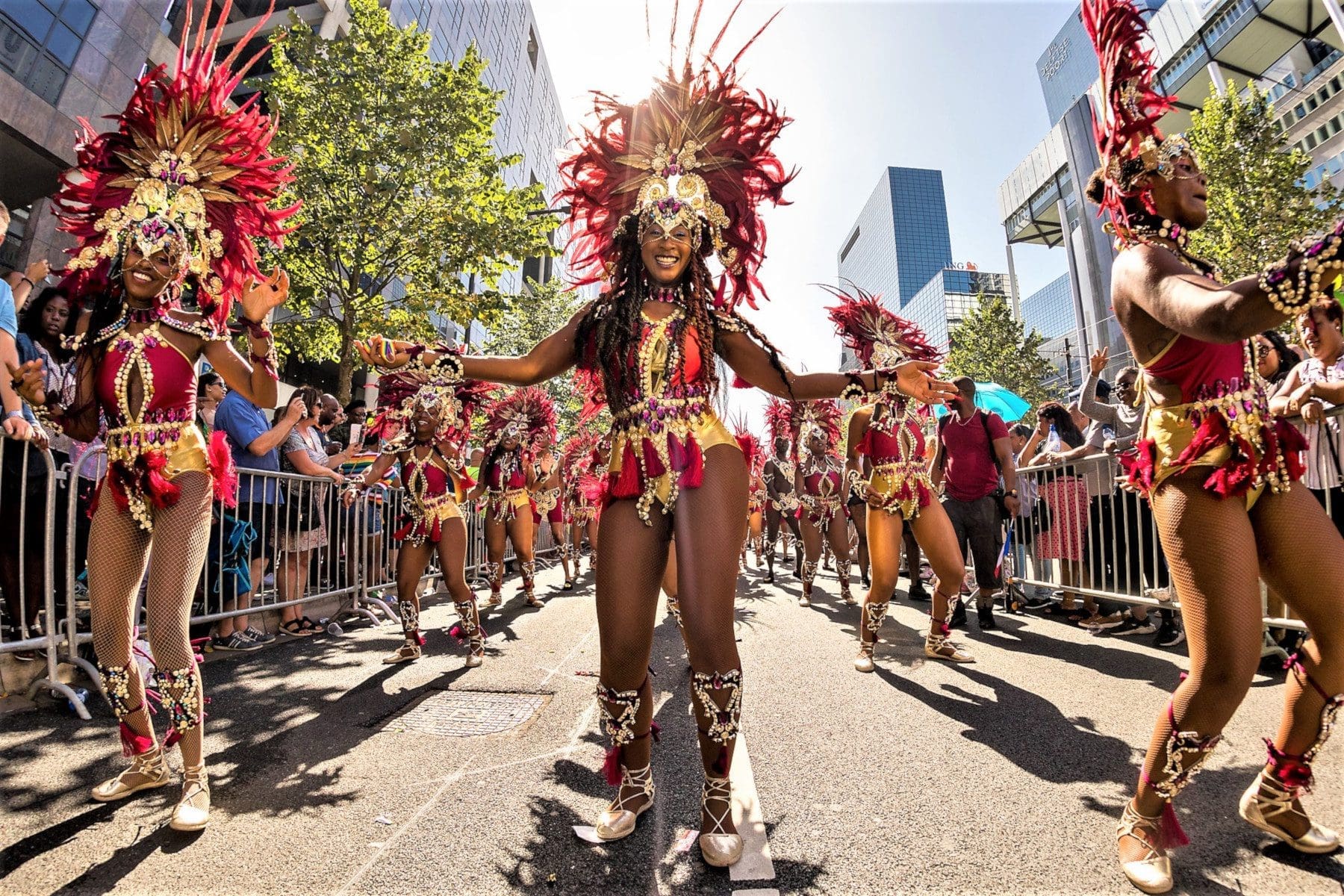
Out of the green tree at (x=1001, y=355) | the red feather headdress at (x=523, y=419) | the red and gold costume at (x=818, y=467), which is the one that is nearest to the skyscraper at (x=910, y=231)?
the green tree at (x=1001, y=355)

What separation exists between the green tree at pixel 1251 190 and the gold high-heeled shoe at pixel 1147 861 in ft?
63.7

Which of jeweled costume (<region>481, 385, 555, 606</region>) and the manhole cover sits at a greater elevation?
Result: jeweled costume (<region>481, 385, 555, 606</region>)

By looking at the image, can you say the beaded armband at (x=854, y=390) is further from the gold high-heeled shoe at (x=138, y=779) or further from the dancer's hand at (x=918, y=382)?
the gold high-heeled shoe at (x=138, y=779)

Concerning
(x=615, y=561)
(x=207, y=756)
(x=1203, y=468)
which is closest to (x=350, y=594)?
(x=207, y=756)

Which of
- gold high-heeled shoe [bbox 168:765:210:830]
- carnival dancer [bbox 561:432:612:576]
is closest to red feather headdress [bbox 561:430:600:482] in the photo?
carnival dancer [bbox 561:432:612:576]

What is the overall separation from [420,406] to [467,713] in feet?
9.33

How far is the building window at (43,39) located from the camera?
14.2 metres

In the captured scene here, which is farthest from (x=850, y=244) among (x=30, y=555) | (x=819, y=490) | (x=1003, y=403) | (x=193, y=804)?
(x=193, y=804)

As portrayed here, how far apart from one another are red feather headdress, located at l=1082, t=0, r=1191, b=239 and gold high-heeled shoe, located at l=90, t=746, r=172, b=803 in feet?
15.1

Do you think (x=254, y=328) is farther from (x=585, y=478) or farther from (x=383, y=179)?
(x=383, y=179)

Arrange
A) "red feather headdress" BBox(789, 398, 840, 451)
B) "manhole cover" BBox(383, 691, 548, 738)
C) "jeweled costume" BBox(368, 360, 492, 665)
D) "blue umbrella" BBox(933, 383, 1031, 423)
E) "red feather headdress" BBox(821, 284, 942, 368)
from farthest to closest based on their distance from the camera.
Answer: "red feather headdress" BBox(789, 398, 840, 451)
"blue umbrella" BBox(933, 383, 1031, 423)
"red feather headdress" BBox(821, 284, 942, 368)
"jeweled costume" BBox(368, 360, 492, 665)
"manhole cover" BBox(383, 691, 548, 738)

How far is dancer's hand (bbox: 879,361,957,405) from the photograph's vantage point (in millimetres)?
2709

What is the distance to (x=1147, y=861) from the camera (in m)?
2.13

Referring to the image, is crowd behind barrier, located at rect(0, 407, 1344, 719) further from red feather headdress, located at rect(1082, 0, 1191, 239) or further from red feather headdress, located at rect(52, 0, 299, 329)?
red feather headdress, located at rect(1082, 0, 1191, 239)
